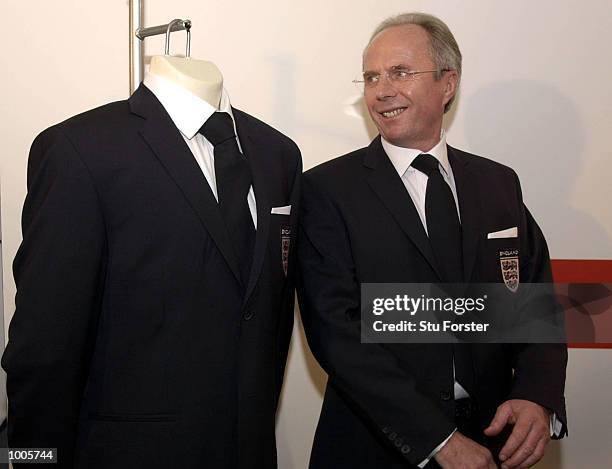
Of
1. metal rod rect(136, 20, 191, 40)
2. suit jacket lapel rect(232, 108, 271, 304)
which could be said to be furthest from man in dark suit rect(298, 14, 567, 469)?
metal rod rect(136, 20, 191, 40)

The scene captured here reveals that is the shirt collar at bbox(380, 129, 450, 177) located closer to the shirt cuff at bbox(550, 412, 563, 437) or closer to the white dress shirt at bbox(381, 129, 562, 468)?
the white dress shirt at bbox(381, 129, 562, 468)

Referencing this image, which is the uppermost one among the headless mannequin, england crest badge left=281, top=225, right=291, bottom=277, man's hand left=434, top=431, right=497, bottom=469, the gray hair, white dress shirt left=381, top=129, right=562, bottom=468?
the gray hair

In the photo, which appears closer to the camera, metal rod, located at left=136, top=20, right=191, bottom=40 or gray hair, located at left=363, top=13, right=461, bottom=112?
metal rod, located at left=136, top=20, right=191, bottom=40

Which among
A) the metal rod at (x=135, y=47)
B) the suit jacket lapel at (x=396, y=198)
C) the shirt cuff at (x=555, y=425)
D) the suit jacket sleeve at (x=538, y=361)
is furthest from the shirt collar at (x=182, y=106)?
the shirt cuff at (x=555, y=425)

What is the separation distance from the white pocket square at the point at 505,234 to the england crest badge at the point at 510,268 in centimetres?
4

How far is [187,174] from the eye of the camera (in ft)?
4.66

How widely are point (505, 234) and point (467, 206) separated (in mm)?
124

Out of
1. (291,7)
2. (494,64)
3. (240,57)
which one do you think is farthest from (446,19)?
(240,57)

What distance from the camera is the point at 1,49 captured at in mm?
2250

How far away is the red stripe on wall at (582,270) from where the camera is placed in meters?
2.48

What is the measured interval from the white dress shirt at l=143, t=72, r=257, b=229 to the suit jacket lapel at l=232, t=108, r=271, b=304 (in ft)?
0.10

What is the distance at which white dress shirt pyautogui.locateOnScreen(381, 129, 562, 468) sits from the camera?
1.77 meters

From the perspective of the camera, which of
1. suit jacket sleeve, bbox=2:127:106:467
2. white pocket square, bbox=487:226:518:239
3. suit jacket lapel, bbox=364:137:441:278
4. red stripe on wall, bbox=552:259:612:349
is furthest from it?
red stripe on wall, bbox=552:259:612:349

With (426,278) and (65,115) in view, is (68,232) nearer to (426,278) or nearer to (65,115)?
(426,278)
